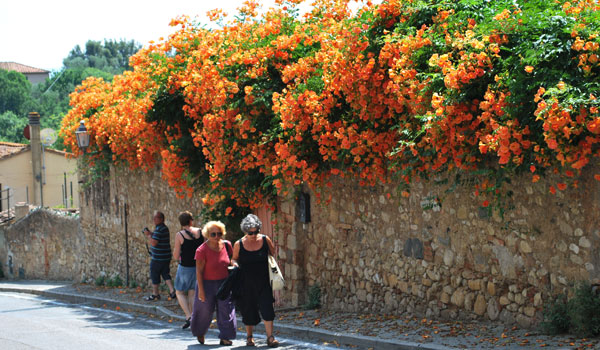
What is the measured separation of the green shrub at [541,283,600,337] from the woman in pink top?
3934 millimetres

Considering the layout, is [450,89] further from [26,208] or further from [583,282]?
[26,208]

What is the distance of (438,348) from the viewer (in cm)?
860

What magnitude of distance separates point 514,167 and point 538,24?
1508 millimetres

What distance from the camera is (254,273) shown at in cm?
1002

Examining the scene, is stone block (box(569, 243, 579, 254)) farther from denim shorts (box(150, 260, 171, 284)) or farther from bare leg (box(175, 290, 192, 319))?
denim shorts (box(150, 260, 171, 284))

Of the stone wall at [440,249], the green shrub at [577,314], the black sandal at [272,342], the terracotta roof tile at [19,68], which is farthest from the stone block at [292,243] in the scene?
the terracotta roof tile at [19,68]

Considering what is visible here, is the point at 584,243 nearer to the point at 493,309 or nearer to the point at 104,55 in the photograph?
the point at 493,309

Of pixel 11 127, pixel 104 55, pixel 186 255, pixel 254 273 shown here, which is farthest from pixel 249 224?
pixel 104 55

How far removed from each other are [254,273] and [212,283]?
77 cm

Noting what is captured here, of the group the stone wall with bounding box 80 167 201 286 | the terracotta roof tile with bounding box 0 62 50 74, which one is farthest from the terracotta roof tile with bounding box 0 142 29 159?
the terracotta roof tile with bounding box 0 62 50 74

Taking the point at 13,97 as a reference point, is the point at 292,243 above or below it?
below

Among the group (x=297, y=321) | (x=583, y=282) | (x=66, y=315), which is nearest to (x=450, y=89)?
(x=583, y=282)

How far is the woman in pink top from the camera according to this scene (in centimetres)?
1034

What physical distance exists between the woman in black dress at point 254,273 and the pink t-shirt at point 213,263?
0.44m
